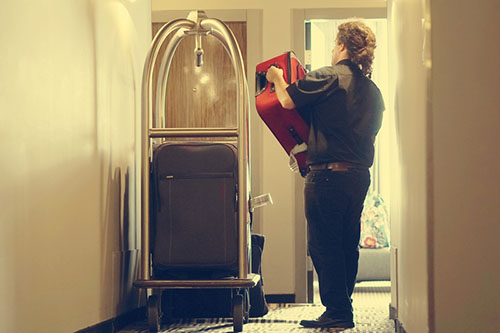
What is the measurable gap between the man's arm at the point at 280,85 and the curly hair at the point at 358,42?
1.00ft

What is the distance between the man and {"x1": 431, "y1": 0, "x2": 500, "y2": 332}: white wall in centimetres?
125

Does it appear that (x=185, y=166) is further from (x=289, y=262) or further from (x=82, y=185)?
(x=289, y=262)

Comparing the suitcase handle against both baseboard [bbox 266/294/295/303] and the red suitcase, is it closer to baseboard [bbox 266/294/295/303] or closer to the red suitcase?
the red suitcase

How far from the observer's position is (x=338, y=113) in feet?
10.1

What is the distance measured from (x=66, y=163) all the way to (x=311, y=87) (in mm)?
1106

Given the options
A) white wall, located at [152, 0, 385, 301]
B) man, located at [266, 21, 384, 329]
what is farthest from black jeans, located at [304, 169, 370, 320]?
white wall, located at [152, 0, 385, 301]

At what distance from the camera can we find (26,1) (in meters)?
2.11

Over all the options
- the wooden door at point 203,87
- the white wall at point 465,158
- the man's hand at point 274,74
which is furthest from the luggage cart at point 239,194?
the wooden door at point 203,87

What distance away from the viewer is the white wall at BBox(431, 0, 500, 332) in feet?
5.74

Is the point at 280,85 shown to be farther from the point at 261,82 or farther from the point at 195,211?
the point at 195,211

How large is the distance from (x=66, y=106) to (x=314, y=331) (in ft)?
4.29

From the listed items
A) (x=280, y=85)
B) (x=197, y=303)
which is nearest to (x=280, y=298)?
(x=197, y=303)

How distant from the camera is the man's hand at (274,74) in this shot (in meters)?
3.25

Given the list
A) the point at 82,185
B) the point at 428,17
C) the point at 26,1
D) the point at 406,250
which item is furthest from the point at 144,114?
the point at 428,17
